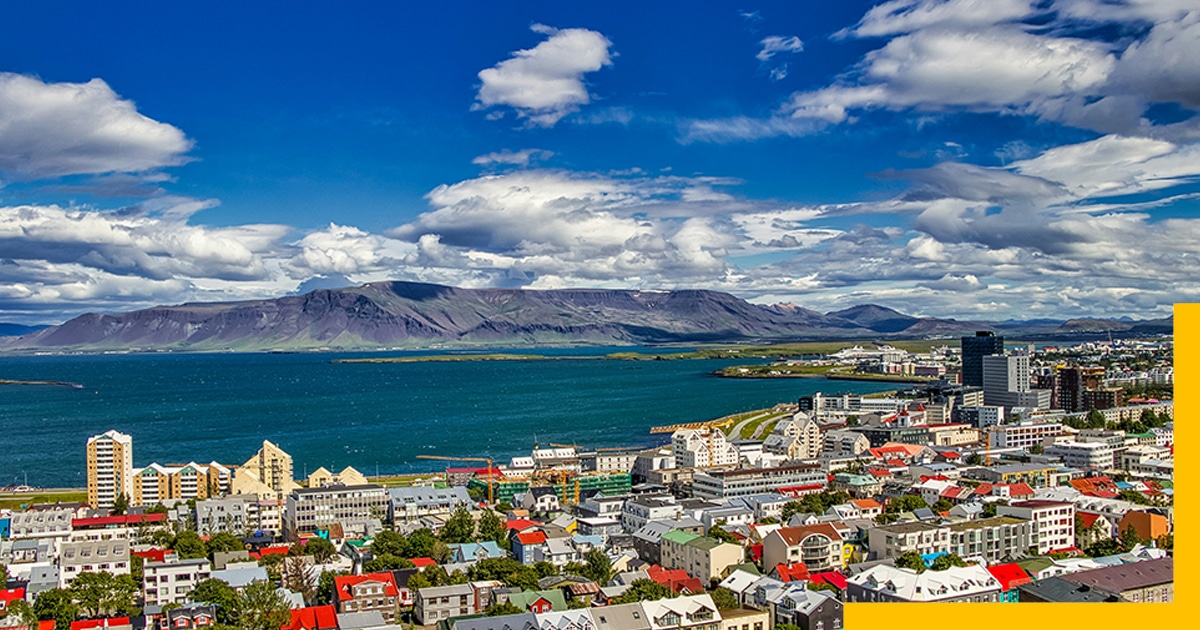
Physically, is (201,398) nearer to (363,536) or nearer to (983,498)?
(363,536)

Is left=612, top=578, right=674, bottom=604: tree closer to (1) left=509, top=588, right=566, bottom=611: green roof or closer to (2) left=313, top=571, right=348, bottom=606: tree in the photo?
(1) left=509, top=588, right=566, bottom=611: green roof

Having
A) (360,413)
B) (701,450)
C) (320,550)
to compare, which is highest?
(701,450)

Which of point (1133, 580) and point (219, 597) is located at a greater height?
point (1133, 580)

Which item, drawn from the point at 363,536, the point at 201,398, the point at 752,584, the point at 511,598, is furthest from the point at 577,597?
the point at 201,398

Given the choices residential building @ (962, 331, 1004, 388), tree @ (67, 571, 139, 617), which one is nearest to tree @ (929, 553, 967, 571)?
tree @ (67, 571, 139, 617)

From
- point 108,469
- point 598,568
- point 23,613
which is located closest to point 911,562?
point 598,568

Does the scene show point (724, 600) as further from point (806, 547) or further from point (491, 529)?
point (491, 529)

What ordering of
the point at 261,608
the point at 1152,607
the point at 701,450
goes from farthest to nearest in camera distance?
the point at 701,450
the point at 261,608
the point at 1152,607
